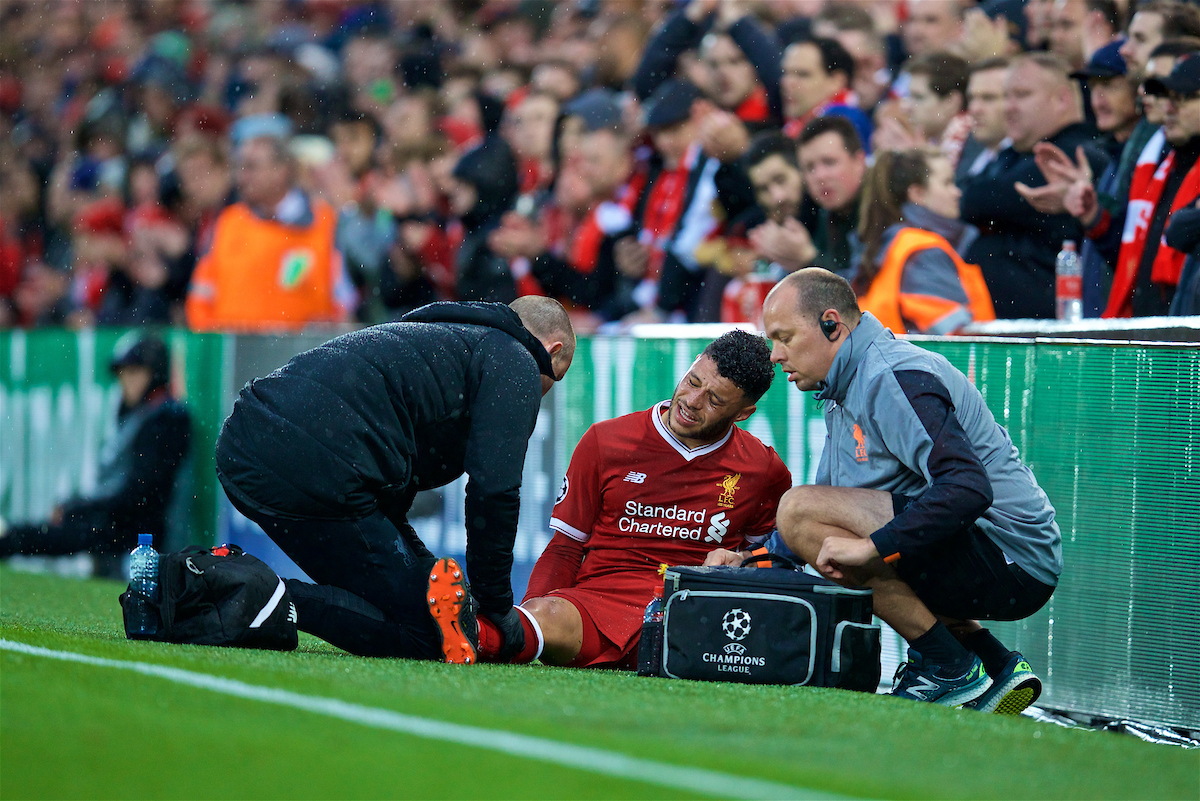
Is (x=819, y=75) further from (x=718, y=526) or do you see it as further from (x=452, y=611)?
(x=452, y=611)

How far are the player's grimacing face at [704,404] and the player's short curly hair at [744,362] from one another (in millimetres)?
25

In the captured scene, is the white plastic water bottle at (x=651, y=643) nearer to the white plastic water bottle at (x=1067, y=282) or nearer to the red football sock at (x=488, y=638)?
the red football sock at (x=488, y=638)

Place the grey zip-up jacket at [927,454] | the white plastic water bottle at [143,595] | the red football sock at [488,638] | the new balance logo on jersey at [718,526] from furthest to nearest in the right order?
the new balance logo on jersey at [718,526]
the red football sock at [488,638]
the white plastic water bottle at [143,595]
the grey zip-up jacket at [927,454]

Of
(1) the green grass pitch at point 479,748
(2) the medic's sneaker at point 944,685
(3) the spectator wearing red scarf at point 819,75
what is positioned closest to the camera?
(1) the green grass pitch at point 479,748

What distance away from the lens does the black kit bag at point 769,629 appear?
4.88 meters

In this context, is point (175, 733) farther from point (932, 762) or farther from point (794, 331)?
point (794, 331)

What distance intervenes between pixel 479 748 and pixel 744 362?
2.47 m

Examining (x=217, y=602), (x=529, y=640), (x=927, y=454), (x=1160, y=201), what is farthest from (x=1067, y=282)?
(x=217, y=602)

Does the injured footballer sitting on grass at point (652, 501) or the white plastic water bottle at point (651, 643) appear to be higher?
the injured footballer sitting on grass at point (652, 501)

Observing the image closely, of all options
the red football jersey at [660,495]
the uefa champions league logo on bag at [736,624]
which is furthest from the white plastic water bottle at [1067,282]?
the uefa champions league logo on bag at [736,624]

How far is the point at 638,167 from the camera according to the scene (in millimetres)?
9789

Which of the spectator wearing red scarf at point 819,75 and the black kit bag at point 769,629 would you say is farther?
the spectator wearing red scarf at point 819,75

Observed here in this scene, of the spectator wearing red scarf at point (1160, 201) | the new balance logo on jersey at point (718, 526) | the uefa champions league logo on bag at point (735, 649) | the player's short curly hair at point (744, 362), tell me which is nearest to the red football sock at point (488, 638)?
the uefa champions league logo on bag at point (735, 649)

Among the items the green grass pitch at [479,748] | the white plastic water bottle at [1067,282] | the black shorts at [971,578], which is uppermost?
the white plastic water bottle at [1067,282]
